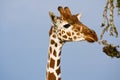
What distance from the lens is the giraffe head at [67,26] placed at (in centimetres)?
816

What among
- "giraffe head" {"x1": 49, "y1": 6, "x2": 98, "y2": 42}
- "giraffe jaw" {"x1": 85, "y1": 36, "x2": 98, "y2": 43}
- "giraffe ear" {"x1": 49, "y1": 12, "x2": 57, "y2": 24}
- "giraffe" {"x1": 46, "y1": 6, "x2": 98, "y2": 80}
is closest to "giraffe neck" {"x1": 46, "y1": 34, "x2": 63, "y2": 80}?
"giraffe" {"x1": 46, "y1": 6, "x2": 98, "y2": 80}

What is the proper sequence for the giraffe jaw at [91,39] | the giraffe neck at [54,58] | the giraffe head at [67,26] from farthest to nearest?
the giraffe neck at [54,58] < the giraffe head at [67,26] < the giraffe jaw at [91,39]

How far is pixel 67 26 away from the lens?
8.36 metres

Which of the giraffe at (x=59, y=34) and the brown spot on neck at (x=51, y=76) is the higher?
the giraffe at (x=59, y=34)

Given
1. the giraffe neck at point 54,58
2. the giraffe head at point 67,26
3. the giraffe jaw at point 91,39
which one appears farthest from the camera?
the giraffe neck at point 54,58

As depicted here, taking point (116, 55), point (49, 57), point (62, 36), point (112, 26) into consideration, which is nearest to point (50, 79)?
point (49, 57)

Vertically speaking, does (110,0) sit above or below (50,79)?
above

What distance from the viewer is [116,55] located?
601 centimetres

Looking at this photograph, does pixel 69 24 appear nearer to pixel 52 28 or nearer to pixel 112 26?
pixel 52 28

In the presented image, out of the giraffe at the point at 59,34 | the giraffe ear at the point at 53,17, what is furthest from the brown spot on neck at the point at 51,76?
the giraffe ear at the point at 53,17

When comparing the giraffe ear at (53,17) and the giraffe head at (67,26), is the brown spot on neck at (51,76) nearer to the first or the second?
the giraffe head at (67,26)

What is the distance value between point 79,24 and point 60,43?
2.23ft

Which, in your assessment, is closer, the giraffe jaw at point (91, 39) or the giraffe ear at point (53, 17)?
the giraffe jaw at point (91, 39)

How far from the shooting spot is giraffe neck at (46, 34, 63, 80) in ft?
27.6
